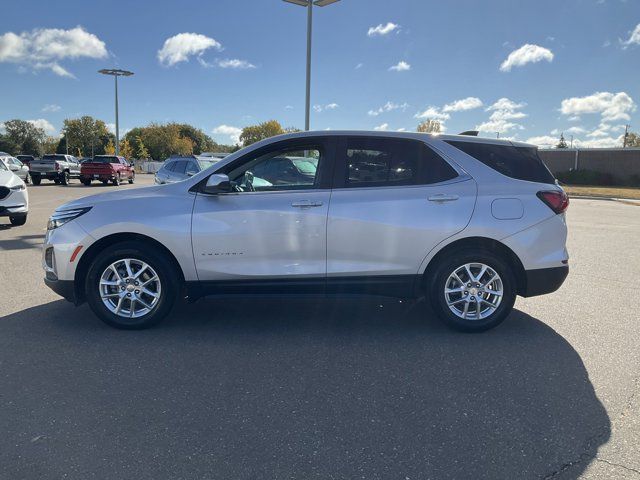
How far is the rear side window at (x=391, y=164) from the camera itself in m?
4.57

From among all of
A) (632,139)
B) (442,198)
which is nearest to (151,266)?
Answer: (442,198)

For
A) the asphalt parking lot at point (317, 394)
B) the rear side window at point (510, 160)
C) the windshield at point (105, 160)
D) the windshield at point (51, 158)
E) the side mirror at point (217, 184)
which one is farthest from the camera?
the windshield at point (105, 160)

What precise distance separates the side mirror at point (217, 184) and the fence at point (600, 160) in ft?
161

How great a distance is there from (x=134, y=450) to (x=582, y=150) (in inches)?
2103

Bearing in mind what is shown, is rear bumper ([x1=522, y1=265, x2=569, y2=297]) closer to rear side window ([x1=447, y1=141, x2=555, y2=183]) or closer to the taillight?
the taillight

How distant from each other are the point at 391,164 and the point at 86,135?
367 feet

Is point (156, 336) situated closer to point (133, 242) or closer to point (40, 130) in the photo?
point (133, 242)

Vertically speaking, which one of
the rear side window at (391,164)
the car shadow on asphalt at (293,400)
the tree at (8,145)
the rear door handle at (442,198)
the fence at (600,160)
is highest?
the tree at (8,145)

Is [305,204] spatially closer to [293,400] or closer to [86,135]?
[293,400]

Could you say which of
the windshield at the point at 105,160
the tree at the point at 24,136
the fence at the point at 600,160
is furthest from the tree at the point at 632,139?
the tree at the point at 24,136

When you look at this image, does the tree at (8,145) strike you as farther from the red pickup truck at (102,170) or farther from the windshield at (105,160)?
the red pickup truck at (102,170)

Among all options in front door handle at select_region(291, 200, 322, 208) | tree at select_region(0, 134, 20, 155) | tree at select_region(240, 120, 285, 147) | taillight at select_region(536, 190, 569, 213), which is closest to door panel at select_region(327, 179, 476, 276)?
front door handle at select_region(291, 200, 322, 208)

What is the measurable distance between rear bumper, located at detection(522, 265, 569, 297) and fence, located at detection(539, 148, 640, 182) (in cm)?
4780

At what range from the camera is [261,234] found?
14.5 feet
